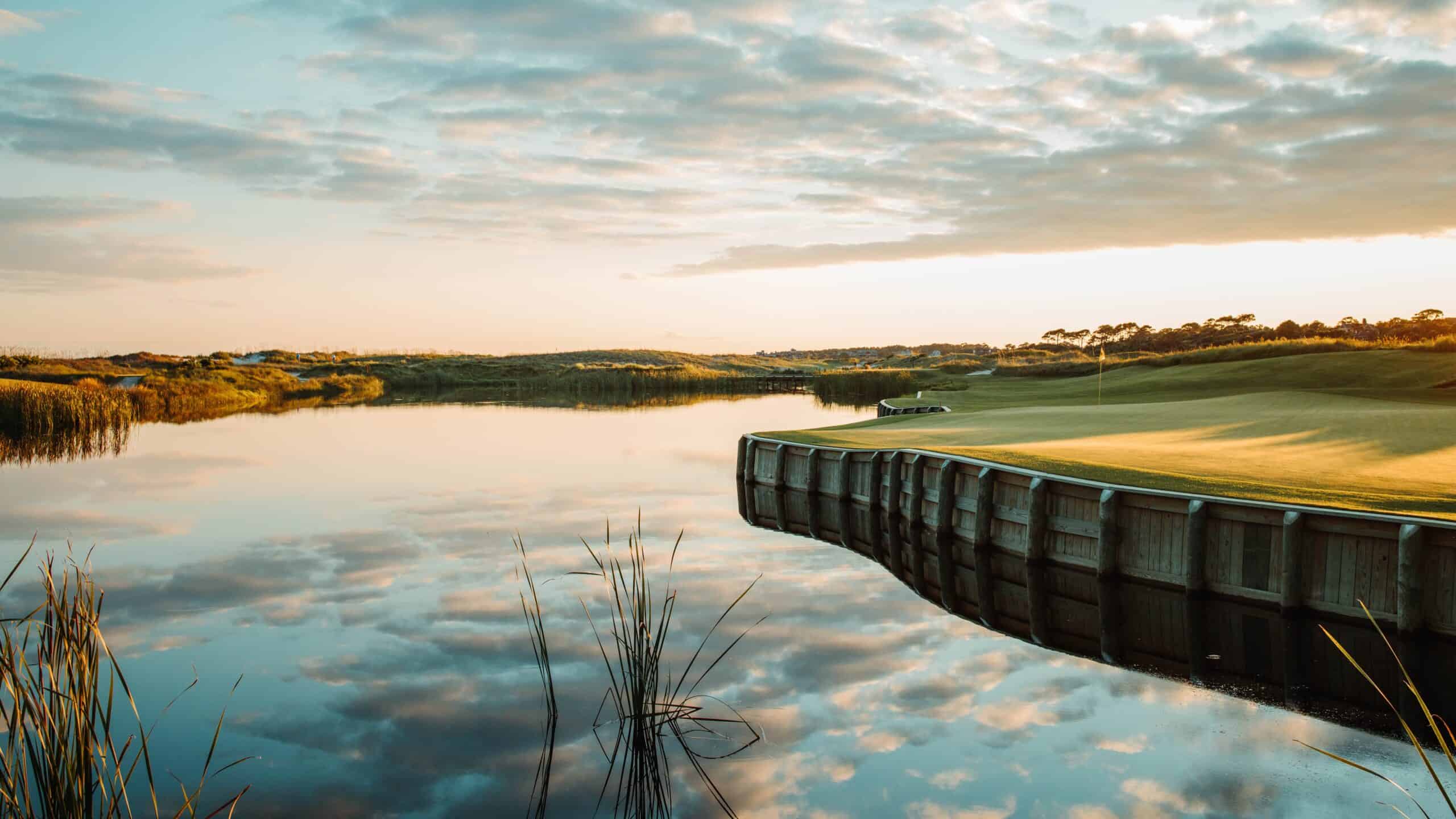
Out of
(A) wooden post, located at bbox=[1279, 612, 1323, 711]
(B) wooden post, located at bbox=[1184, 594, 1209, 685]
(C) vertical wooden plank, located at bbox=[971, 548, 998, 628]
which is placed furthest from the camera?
(C) vertical wooden plank, located at bbox=[971, 548, 998, 628]

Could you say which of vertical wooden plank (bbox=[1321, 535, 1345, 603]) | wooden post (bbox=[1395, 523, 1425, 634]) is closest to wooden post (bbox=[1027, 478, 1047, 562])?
vertical wooden plank (bbox=[1321, 535, 1345, 603])

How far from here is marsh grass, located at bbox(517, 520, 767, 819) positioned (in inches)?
309

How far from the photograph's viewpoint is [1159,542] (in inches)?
543

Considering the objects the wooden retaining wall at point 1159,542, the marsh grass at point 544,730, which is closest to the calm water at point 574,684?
the marsh grass at point 544,730

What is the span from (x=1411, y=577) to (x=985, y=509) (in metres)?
6.57

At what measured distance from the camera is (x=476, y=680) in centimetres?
1077

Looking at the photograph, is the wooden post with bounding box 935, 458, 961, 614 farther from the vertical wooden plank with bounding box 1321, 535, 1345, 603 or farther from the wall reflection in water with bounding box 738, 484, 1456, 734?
the vertical wooden plank with bounding box 1321, 535, 1345, 603

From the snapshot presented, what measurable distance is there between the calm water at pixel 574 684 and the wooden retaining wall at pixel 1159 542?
191cm

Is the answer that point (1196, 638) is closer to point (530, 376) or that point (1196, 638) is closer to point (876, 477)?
point (876, 477)

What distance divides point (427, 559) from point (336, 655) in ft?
17.3

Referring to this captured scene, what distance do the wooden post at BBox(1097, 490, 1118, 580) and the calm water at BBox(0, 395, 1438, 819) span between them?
2.47 metres

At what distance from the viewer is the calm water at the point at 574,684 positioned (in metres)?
8.09

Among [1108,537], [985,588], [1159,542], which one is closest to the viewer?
[1159,542]

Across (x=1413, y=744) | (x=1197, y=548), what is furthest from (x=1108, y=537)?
(x=1413, y=744)
